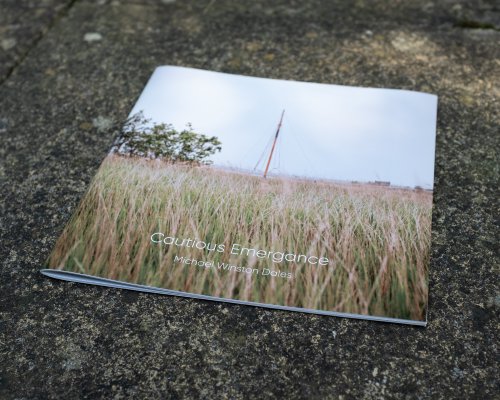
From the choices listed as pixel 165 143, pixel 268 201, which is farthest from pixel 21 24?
pixel 268 201

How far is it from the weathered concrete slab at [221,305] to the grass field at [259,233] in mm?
23

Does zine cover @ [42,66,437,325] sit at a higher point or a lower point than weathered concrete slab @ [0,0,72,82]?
lower

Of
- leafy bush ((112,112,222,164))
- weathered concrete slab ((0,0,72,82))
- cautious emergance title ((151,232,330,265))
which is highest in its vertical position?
weathered concrete slab ((0,0,72,82))

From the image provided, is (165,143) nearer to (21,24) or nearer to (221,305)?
(221,305)

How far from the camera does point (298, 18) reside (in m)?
0.99

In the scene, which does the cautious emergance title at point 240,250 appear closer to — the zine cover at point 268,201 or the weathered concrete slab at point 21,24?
the zine cover at point 268,201

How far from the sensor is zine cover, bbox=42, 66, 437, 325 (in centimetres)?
61

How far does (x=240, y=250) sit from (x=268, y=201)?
3.3 inches

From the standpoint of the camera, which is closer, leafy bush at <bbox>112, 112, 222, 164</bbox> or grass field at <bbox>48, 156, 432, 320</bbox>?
grass field at <bbox>48, 156, 432, 320</bbox>

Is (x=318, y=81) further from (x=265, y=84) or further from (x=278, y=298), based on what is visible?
(x=278, y=298)

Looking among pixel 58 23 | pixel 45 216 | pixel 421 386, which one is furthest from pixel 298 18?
pixel 421 386

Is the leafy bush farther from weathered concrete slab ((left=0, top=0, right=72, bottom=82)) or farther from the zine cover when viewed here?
weathered concrete slab ((left=0, top=0, right=72, bottom=82))

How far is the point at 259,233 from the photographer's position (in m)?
0.65

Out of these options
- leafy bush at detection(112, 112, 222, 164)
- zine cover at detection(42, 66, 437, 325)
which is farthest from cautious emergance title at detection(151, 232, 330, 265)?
leafy bush at detection(112, 112, 222, 164)
